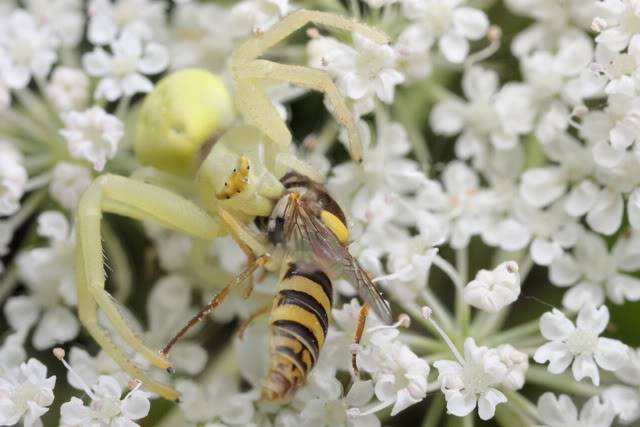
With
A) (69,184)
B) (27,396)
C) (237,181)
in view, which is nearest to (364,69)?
(237,181)

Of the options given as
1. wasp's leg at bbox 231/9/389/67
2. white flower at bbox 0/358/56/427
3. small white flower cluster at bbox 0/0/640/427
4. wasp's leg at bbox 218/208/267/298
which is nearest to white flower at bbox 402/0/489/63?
small white flower cluster at bbox 0/0/640/427

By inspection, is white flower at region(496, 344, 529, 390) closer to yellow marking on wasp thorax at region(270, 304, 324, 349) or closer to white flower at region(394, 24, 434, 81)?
yellow marking on wasp thorax at region(270, 304, 324, 349)

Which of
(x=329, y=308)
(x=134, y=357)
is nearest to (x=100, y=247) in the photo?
(x=134, y=357)

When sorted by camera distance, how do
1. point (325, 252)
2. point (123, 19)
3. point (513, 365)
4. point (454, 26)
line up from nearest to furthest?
point (325, 252) → point (513, 365) → point (454, 26) → point (123, 19)

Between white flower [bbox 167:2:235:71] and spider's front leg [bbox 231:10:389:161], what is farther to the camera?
white flower [bbox 167:2:235:71]

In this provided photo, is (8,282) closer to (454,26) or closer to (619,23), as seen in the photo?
(454,26)

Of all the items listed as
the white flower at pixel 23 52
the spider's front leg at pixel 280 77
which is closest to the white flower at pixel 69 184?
the white flower at pixel 23 52

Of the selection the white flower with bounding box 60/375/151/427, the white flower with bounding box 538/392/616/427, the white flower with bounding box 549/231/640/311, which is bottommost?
the white flower with bounding box 538/392/616/427
